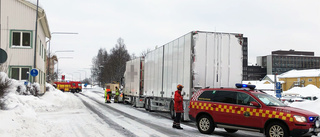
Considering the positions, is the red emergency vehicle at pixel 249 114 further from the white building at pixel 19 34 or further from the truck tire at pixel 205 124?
the white building at pixel 19 34

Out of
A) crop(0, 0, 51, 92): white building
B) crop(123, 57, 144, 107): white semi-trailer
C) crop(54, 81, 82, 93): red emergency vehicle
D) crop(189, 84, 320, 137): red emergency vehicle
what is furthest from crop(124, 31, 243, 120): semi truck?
crop(54, 81, 82, 93): red emergency vehicle

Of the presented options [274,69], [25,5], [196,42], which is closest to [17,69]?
[25,5]

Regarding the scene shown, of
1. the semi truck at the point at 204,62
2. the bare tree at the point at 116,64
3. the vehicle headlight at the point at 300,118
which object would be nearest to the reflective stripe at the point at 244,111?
the vehicle headlight at the point at 300,118

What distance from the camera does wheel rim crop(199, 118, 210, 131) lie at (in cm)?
1128

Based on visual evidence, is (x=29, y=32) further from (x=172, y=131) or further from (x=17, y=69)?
(x=172, y=131)

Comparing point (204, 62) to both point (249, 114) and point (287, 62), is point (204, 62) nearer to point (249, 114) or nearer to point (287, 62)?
point (249, 114)

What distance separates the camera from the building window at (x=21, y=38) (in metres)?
26.7

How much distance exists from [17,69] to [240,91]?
69.2ft

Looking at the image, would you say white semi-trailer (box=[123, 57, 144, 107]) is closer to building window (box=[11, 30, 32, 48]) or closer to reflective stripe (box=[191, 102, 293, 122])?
building window (box=[11, 30, 32, 48])

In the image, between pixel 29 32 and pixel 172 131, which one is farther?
pixel 29 32

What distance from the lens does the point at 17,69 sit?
2662 cm

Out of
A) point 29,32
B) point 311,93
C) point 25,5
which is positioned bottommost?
point 311,93

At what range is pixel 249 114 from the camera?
404 inches

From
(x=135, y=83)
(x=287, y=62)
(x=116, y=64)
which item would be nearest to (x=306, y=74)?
(x=287, y=62)
